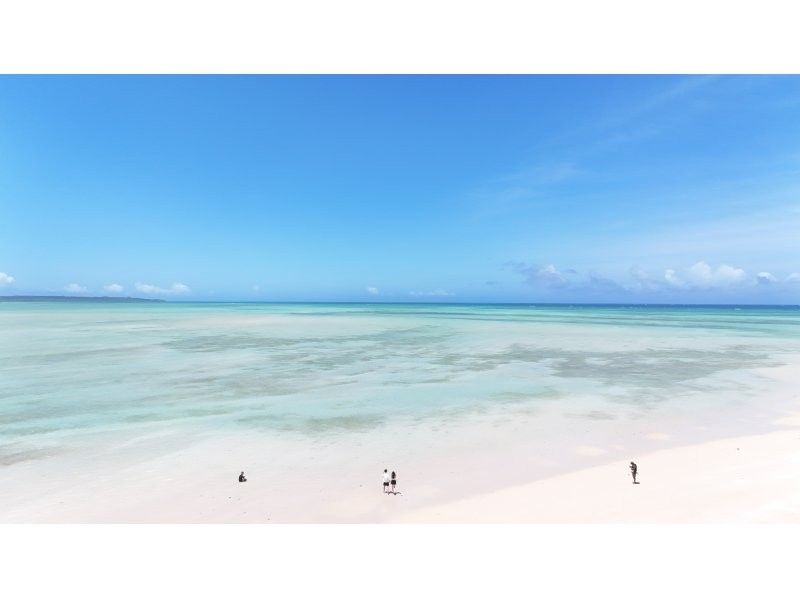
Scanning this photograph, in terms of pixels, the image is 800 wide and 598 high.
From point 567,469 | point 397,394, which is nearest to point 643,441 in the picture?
point 567,469

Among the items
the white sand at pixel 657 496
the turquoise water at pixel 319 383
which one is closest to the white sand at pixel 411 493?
the white sand at pixel 657 496

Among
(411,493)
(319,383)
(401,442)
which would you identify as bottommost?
(411,493)

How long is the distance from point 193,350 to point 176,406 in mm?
10277

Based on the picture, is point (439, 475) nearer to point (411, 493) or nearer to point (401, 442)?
point (411, 493)

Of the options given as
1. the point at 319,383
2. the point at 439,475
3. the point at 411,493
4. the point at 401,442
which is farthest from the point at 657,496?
the point at 319,383

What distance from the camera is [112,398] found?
1000 centimetres

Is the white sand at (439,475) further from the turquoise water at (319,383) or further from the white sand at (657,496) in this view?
the turquoise water at (319,383)

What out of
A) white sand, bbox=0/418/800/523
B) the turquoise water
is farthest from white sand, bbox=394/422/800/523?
the turquoise water

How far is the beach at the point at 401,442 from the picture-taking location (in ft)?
16.3

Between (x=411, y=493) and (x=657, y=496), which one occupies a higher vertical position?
(x=657, y=496)

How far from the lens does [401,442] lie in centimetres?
710

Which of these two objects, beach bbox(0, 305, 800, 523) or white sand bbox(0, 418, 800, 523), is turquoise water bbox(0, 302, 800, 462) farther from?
white sand bbox(0, 418, 800, 523)

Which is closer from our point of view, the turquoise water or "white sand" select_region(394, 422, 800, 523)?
"white sand" select_region(394, 422, 800, 523)

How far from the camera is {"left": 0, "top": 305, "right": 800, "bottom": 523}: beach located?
4.95 meters
